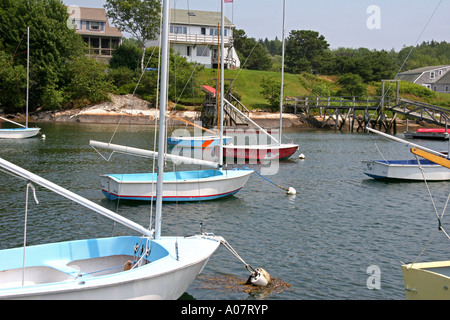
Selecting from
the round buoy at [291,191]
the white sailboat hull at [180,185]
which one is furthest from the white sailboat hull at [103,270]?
the round buoy at [291,191]

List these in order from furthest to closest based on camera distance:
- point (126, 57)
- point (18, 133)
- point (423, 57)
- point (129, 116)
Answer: point (423, 57) < point (126, 57) < point (129, 116) < point (18, 133)

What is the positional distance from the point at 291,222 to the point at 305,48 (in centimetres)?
8871

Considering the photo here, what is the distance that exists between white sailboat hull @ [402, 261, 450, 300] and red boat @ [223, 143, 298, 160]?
26.1 m

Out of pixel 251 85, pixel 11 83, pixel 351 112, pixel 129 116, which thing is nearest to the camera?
pixel 11 83

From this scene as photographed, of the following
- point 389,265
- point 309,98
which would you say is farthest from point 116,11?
point 389,265

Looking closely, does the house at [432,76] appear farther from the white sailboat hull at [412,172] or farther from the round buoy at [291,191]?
the round buoy at [291,191]

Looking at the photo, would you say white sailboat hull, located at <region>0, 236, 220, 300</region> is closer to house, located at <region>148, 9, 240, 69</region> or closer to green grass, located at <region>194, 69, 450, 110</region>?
green grass, located at <region>194, 69, 450, 110</region>

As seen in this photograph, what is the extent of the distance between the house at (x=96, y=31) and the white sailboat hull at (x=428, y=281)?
8175 cm

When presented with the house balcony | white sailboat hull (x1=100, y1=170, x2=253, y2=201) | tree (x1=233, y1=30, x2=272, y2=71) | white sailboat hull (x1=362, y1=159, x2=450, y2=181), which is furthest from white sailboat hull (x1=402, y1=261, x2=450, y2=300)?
A: tree (x1=233, y1=30, x2=272, y2=71)

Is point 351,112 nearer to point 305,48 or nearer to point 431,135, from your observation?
point 431,135

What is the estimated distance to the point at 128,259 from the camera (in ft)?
42.0

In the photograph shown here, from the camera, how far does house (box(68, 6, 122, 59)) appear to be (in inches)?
3462

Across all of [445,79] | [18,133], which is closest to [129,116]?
[18,133]

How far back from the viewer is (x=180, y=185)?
2284 cm
